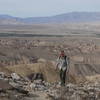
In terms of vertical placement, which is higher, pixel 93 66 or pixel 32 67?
pixel 32 67

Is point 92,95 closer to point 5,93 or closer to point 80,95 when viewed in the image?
point 80,95

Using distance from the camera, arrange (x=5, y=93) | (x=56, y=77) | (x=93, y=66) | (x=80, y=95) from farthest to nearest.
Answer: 1. (x=93, y=66)
2. (x=56, y=77)
3. (x=80, y=95)
4. (x=5, y=93)

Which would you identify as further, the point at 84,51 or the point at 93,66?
the point at 84,51

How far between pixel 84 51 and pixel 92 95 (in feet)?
209

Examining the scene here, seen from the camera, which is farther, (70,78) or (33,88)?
(70,78)

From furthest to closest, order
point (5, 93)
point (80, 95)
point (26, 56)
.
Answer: point (26, 56) → point (80, 95) → point (5, 93)

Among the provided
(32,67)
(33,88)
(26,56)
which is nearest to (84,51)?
(26,56)

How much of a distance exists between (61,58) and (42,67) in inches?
422

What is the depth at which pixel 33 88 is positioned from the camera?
1218 cm

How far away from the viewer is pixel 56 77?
1888cm

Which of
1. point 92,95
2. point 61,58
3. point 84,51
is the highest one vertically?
point 61,58

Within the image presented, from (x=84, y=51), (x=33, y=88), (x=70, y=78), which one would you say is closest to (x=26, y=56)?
(x=84, y=51)

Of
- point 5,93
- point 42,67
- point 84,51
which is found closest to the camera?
point 5,93

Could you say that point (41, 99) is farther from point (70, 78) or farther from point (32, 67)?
point (32, 67)
